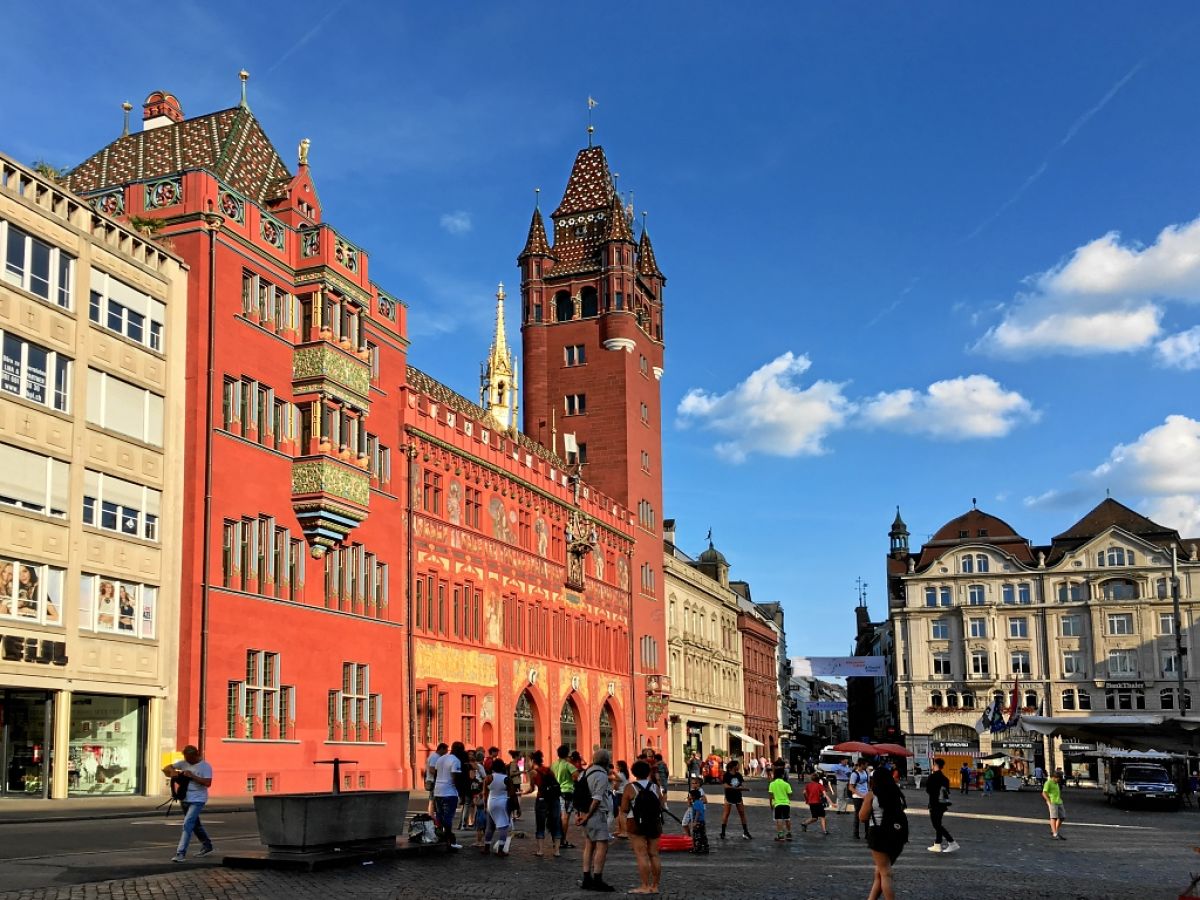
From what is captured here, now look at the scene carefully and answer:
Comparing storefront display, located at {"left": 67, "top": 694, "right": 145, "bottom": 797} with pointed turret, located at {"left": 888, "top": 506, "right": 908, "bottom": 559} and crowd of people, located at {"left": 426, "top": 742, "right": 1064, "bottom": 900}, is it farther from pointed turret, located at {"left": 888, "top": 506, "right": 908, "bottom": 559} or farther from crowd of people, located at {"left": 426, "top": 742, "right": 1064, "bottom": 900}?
pointed turret, located at {"left": 888, "top": 506, "right": 908, "bottom": 559}

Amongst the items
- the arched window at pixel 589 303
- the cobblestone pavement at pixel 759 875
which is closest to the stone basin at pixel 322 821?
the cobblestone pavement at pixel 759 875

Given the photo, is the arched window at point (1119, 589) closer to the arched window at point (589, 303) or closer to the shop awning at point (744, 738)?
the shop awning at point (744, 738)

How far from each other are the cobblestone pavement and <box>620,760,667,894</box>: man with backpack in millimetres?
339

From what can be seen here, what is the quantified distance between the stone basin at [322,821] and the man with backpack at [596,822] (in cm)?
378

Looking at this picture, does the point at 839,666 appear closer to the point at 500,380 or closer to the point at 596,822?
the point at 500,380

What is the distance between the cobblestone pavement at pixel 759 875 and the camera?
1588 centimetres

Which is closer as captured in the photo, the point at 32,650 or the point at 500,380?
the point at 32,650

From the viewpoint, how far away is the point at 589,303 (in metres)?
78.4

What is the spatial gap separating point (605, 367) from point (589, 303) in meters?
4.30

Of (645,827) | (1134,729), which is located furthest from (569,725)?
(645,827)

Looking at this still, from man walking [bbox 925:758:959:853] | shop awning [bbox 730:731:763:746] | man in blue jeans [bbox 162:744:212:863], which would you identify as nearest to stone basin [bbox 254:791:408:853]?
man in blue jeans [bbox 162:744:212:863]

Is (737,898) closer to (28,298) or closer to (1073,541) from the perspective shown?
(28,298)

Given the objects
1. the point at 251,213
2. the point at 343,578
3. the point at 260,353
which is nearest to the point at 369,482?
the point at 343,578

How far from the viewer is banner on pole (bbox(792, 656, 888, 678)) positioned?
9069cm
